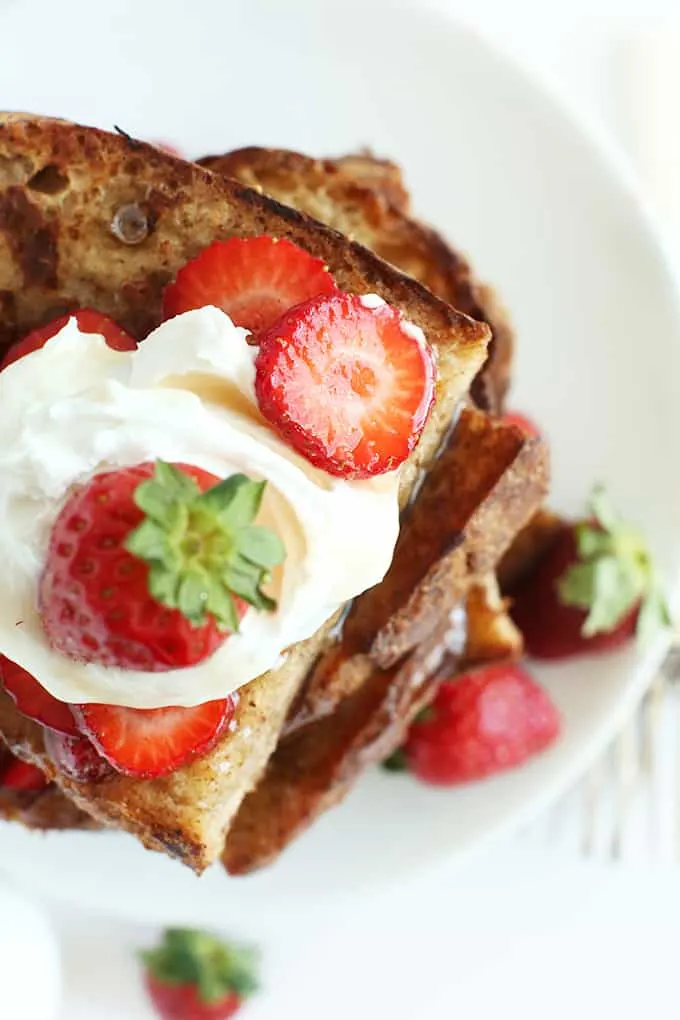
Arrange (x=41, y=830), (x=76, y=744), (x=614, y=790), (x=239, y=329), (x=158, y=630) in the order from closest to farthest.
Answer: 1. (x=158, y=630)
2. (x=239, y=329)
3. (x=76, y=744)
4. (x=41, y=830)
5. (x=614, y=790)

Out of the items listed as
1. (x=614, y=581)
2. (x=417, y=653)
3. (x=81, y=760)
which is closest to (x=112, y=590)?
(x=81, y=760)

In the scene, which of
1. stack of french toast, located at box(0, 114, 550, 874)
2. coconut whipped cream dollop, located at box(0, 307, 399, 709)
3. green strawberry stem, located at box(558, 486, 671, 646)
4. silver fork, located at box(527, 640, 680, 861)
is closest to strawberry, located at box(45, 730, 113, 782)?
stack of french toast, located at box(0, 114, 550, 874)

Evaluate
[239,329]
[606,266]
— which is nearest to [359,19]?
[606,266]

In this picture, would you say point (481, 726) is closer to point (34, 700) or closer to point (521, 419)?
point (521, 419)

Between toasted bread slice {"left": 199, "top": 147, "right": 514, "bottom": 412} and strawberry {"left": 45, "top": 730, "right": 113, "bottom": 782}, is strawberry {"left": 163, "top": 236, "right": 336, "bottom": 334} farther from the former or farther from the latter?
strawberry {"left": 45, "top": 730, "right": 113, "bottom": 782}

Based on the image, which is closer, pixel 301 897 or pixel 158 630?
pixel 158 630

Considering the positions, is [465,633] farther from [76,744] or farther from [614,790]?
[76,744]
